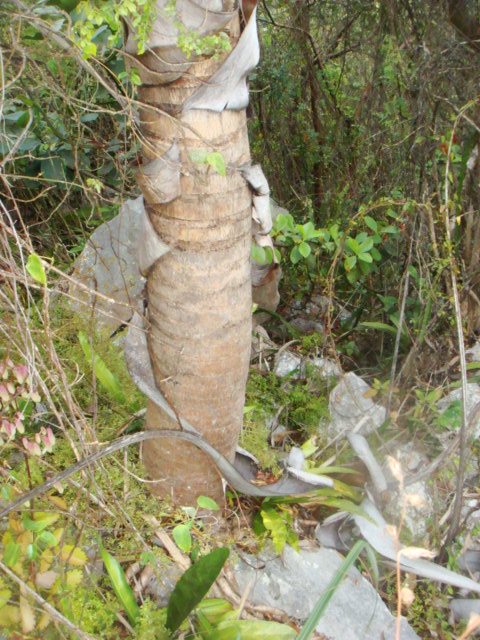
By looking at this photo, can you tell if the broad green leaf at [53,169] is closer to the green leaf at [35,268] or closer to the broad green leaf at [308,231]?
the broad green leaf at [308,231]

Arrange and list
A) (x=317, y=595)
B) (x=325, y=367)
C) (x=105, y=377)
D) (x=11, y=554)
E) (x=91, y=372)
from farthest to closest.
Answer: (x=325, y=367) → (x=91, y=372) → (x=105, y=377) → (x=317, y=595) → (x=11, y=554)

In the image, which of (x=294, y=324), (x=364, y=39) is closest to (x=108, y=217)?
(x=294, y=324)

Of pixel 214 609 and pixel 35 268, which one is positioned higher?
pixel 35 268

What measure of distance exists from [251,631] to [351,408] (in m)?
1.14

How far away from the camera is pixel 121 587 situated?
1.66 metres

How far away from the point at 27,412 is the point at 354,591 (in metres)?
1.23

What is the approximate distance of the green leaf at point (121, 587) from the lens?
1653mm

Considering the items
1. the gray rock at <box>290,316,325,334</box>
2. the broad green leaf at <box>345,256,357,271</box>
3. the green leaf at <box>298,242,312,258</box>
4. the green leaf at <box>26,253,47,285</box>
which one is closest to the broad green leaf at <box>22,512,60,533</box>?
the green leaf at <box>26,253,47,285</box>

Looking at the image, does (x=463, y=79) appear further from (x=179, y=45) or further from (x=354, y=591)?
(x=354, y=591)

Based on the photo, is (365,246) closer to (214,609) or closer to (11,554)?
(214,609)

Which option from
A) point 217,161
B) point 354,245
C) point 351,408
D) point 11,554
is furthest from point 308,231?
point 11,554

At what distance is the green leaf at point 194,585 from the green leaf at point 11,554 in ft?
1.41

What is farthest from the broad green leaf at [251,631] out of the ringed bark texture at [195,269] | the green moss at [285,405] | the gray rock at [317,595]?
the green moss at [285,405]

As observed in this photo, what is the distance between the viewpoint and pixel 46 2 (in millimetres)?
1937
